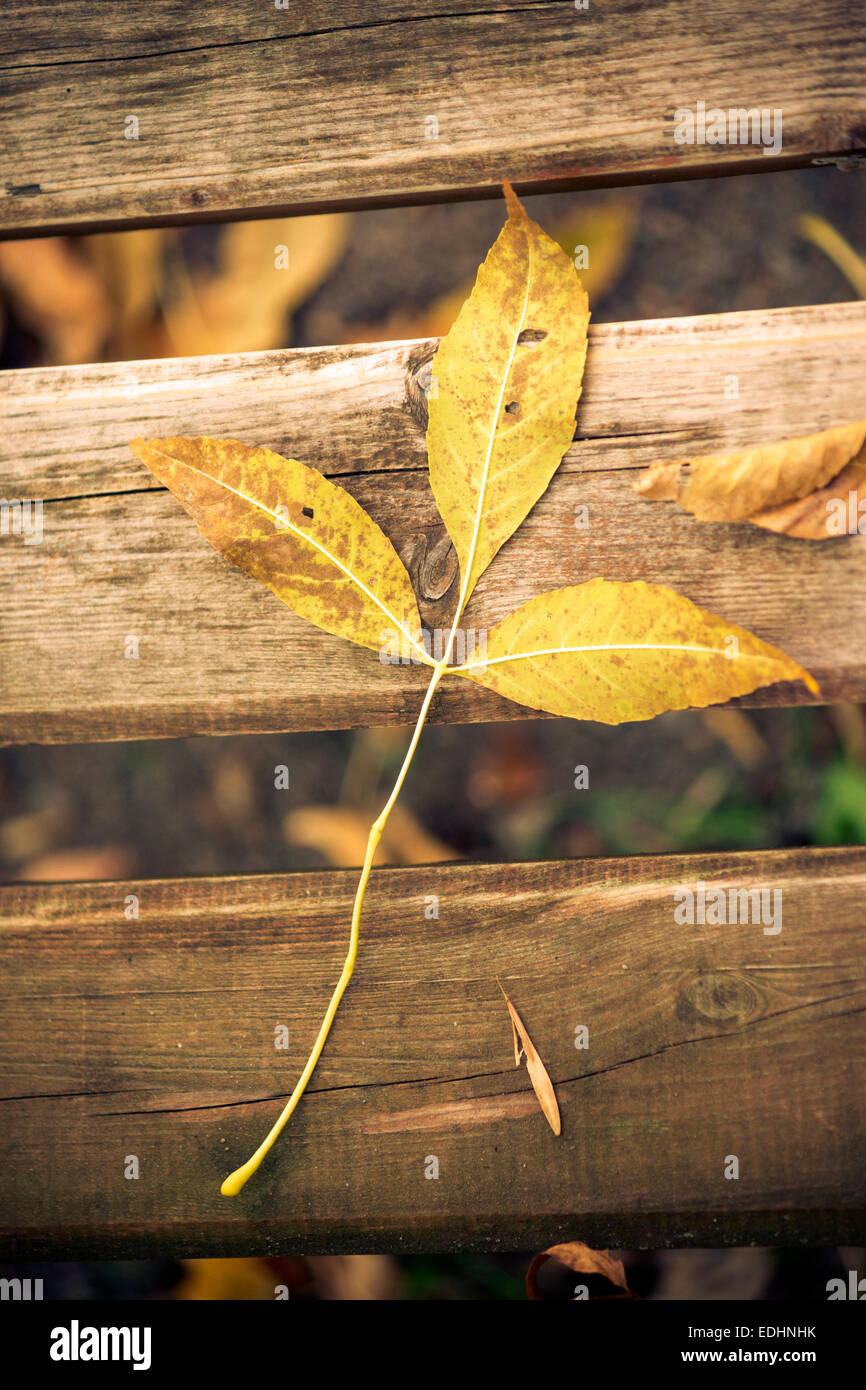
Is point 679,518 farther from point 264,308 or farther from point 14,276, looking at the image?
point 14,276

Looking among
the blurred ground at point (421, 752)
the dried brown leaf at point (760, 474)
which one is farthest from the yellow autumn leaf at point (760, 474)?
the blurred ground at point (421, 752)

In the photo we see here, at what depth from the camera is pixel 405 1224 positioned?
A: 605mm

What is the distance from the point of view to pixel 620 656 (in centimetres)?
52

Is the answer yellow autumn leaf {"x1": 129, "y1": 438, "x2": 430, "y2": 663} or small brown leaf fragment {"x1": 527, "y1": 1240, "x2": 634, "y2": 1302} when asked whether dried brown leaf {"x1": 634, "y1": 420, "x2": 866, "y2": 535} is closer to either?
yellow autumn leaf {"x1": 129, "y1": 438, "x2": 430, "y2": 663}

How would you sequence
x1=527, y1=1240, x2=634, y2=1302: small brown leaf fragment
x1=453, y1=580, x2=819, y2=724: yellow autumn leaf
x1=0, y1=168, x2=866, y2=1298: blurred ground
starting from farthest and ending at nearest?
x1=0, y1=168, x2=866, y2=1298: blurred ground, x1=527, y1=1240, x2=634, y2=1302: small brown leaf fragment, x1=453, y1=580, x2=819, y2=724: yellow autumn leaf

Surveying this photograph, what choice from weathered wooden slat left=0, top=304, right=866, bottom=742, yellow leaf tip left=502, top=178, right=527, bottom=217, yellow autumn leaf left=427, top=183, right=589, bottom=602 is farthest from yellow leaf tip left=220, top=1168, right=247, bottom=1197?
yellow leaf tip left=502, top=178, right=527, bottom=217

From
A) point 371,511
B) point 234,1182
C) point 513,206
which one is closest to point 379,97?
point 513,206

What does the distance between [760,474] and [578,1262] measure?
608 millimetres

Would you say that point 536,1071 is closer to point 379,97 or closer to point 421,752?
point 421,752

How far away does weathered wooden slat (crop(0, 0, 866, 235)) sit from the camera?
23.9 inches

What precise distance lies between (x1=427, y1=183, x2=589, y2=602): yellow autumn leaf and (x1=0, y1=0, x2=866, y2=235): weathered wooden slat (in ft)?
0.49

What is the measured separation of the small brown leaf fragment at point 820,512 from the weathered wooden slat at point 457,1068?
0.24m

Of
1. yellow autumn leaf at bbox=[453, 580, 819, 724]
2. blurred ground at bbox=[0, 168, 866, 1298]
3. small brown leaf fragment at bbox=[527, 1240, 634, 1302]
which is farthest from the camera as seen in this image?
blurred ground at bbox=[0, 168, 866, 1298]
